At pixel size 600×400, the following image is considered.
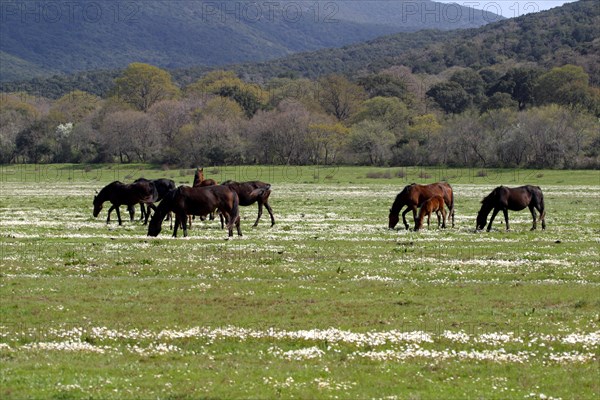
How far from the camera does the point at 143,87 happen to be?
6024 inches

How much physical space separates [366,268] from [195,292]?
5.14 meters

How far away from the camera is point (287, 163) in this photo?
96.6 metres

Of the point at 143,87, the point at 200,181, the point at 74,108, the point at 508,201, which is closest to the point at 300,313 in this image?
the point at 508,201

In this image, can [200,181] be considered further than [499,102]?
No

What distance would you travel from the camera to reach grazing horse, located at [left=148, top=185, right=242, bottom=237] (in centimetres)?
2711

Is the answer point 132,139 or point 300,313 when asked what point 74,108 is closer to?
point 132,139

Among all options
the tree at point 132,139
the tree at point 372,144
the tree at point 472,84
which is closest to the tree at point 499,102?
the tree at point 472,84

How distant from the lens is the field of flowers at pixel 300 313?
1095 cm

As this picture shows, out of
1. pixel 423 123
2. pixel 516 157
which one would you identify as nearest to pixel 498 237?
pixel 516 157

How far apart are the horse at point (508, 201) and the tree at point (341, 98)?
346ft

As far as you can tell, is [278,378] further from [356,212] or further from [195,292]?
[356,212]

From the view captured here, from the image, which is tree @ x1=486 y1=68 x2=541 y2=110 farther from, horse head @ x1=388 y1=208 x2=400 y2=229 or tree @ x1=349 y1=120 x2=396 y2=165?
horse head @ x1=388 y1=208 x2=400 y2=229

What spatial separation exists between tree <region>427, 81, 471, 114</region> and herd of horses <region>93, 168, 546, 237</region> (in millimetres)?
103541

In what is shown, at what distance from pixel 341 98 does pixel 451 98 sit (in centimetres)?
1902
